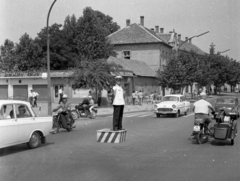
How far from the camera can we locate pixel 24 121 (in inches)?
389

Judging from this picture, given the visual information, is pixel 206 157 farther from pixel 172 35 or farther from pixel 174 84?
pixel 172 35

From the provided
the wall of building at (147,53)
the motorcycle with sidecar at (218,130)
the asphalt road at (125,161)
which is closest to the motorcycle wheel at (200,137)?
the motorcycle with sidecar at (218,130)

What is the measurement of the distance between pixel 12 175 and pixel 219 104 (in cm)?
1641

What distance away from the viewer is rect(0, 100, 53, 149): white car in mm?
9148

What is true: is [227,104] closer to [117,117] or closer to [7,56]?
[117,117]

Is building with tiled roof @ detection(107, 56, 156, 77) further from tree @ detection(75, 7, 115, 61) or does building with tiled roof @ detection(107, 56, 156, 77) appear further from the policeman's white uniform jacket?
the policeman's white uniform jacket

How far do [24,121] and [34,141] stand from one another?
83 centimetres

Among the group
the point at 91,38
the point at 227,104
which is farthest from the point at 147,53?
the point at 227,104

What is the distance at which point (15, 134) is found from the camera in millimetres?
A: 9430

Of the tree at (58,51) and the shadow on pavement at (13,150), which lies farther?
the tree at (58,51)

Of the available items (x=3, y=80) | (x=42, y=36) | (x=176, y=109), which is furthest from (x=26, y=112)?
(x=42, y=36)

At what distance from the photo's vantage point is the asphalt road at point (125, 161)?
22.1ft

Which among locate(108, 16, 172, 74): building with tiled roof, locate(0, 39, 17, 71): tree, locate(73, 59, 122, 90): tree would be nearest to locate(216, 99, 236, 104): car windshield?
locate(73, 59, 122, 90): tree

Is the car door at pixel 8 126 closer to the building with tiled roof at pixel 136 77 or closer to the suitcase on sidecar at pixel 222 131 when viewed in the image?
the suitcase on sidecar at pixel 222 131
